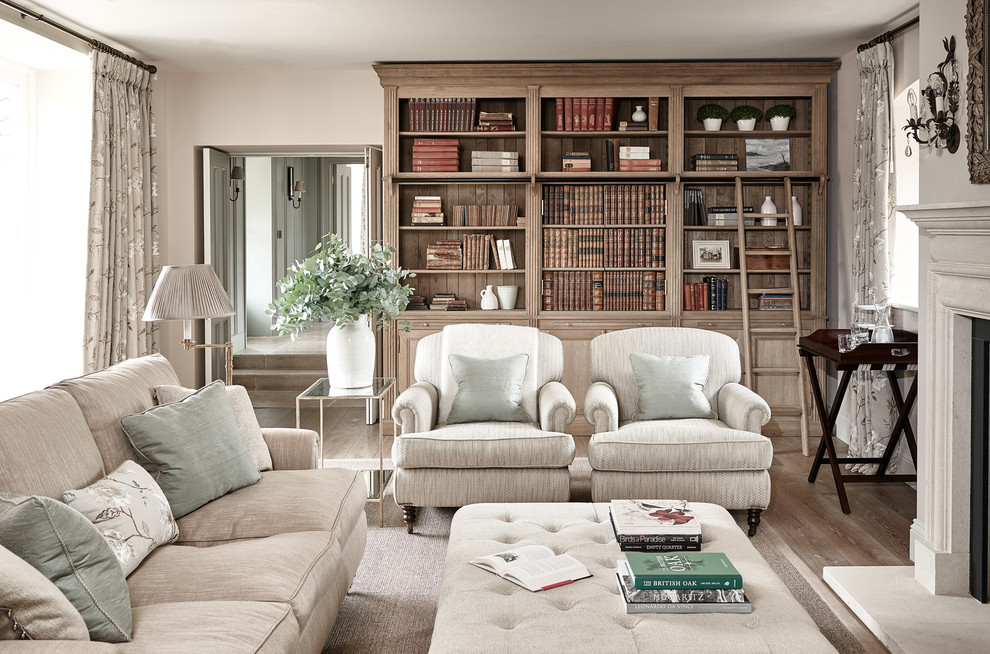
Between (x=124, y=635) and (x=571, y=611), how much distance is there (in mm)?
1095

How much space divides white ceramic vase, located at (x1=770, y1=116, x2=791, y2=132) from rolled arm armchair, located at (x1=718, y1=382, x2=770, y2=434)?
2515 millimetres

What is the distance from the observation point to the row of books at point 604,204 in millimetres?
6066

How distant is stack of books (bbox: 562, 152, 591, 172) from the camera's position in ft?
19.8

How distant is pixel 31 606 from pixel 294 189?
8642 mm

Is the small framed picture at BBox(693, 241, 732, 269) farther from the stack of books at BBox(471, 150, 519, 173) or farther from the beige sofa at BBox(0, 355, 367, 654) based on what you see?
the beige sofa at BBox(0, 355, 367, 654)

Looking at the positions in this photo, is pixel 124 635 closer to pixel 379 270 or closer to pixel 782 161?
pixel 379 270

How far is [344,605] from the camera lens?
3113 millimetres

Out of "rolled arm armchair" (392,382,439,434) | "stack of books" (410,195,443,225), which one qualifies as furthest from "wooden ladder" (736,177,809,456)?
"rolled arm armchair" (392,382,439,434)

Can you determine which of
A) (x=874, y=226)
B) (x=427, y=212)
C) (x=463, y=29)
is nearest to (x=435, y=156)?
(x=427, y=212)

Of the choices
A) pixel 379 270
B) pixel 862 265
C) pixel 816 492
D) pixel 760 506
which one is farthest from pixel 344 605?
pixel 862 265

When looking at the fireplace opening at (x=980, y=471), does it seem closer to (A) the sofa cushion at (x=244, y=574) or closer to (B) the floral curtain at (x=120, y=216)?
(A) the sofa cushion at (x=244, y=574)

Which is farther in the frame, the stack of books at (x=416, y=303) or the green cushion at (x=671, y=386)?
the stack of books at (x=416, y=303)

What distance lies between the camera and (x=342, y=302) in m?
4.00

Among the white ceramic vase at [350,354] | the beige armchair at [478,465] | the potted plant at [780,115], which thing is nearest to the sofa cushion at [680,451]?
the beige armchair at [478,465]
